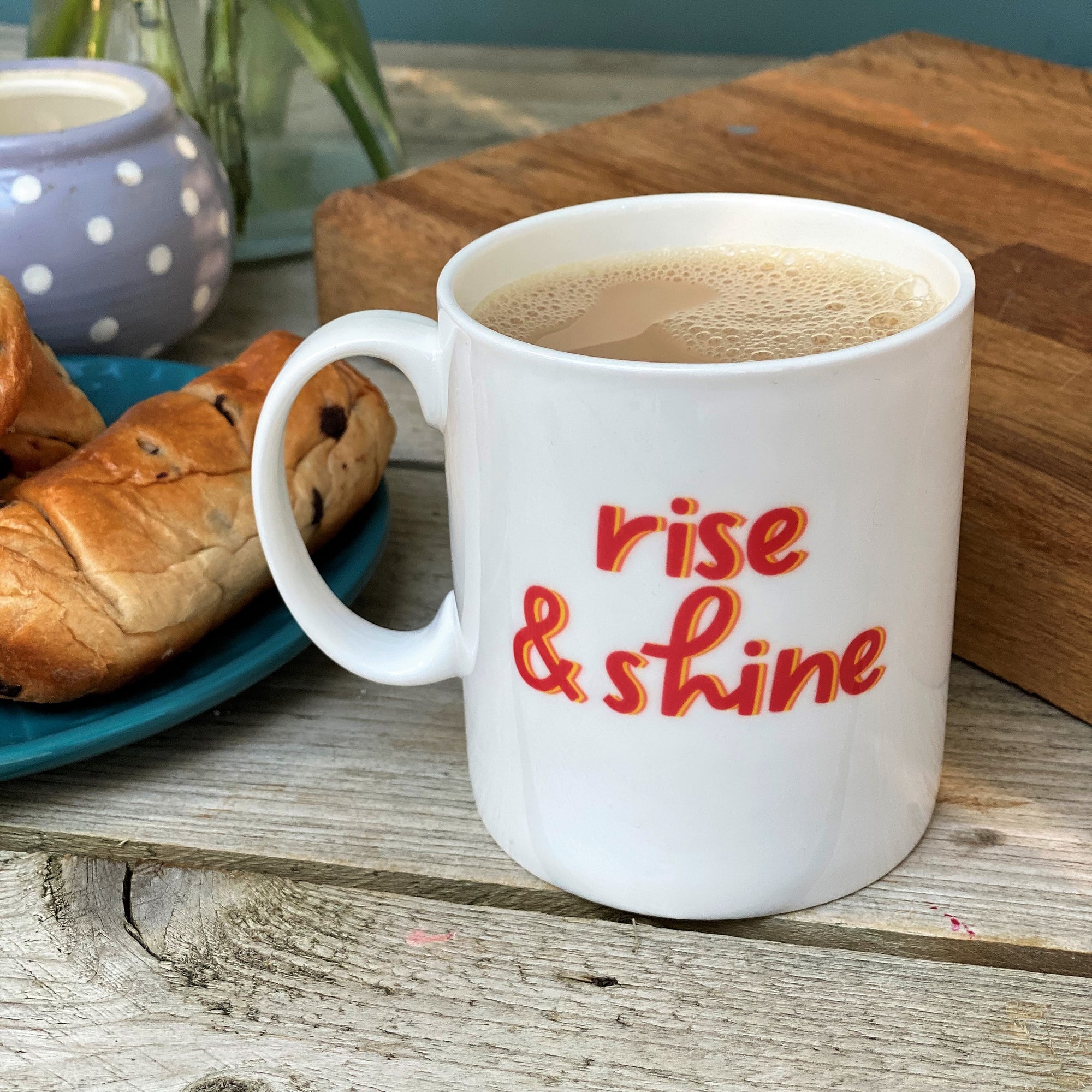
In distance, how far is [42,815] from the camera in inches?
20.7

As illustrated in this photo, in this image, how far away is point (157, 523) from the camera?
0.54 meters

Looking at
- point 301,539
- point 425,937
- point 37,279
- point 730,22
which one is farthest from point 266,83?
point 730,22

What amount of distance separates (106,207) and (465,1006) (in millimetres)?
500

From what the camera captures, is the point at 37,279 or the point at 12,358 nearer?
the point at 12,358

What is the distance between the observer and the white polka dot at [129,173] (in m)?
0.75

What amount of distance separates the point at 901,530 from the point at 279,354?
0.32 metres

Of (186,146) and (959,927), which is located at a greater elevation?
(186,146)

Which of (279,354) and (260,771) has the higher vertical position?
(279,354)

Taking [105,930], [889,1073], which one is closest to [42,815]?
[105,930]

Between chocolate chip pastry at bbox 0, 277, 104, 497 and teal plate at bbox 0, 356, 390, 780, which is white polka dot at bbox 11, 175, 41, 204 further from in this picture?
teal plate at bbox 0, 356, 390, 780

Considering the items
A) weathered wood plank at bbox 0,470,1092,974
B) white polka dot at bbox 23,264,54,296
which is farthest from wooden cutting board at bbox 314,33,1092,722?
white polka dot at bbox 23,264,54,296

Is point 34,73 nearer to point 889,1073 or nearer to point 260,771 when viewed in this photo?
point 260,771

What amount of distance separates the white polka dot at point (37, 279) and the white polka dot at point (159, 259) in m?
0.06

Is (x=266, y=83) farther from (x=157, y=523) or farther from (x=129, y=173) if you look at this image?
(x=157, y=523)
